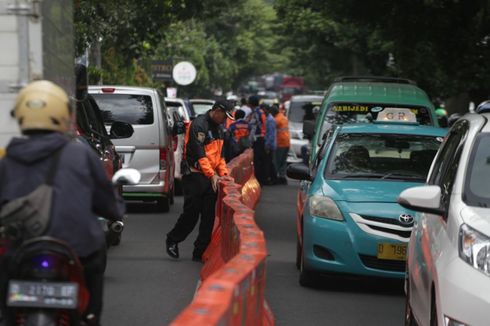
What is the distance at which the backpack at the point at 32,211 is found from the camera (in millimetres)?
5840

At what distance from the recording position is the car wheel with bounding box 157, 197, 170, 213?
18797 millimetres

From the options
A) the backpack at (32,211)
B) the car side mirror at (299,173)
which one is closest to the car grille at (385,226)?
the car side mirror at (299,173)

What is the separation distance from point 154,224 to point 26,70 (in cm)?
961

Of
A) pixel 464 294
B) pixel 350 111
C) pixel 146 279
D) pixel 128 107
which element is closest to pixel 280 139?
pixel 128 107

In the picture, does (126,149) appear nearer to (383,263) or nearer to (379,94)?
(379,94)

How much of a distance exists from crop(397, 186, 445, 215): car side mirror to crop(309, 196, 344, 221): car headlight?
365 cm

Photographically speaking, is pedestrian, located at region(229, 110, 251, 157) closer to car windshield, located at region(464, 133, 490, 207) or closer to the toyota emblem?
the toyota emblem

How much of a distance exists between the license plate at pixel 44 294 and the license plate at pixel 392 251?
5718mm

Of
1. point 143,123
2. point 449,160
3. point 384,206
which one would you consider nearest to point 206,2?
point 143,123

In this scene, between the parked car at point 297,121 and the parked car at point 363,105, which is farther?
the parked car at point 297,121

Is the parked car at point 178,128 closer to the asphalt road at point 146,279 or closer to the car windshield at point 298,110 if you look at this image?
the asphalt road at point 146,279

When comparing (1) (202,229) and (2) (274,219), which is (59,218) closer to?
(1) (202,229)

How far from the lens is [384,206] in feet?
37.0

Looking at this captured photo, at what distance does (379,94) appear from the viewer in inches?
685
